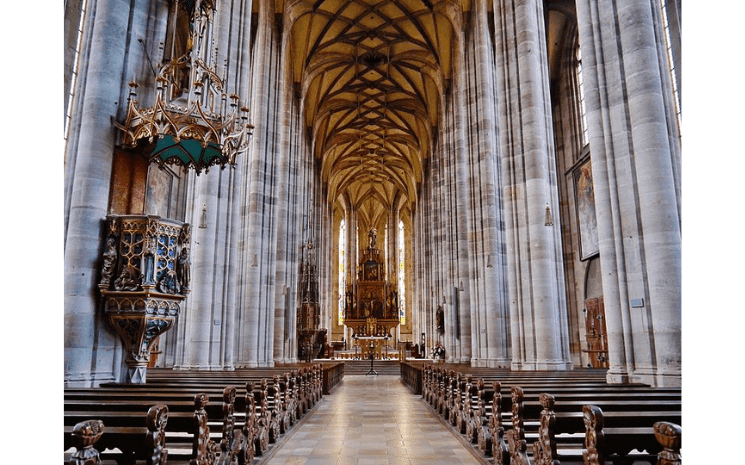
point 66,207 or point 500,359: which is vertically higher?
point 66,207

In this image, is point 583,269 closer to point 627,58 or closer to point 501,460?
point 627,58

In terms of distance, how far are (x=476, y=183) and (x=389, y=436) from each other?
42.4 feet

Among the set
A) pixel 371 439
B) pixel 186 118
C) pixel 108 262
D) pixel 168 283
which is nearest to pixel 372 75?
pixel 186 118

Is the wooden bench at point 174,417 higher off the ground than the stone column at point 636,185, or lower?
lower

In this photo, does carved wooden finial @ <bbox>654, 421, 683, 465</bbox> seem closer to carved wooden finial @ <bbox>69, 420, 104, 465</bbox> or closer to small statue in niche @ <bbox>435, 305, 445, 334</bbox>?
carved wooden finial @ <bbox>69, 420, 104, 465</bbox>

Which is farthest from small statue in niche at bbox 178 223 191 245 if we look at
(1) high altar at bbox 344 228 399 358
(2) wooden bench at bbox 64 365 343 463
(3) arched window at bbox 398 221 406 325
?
(3) arched window at bbox 398 221 406 325

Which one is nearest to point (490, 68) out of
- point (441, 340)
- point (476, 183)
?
point (476, 183)

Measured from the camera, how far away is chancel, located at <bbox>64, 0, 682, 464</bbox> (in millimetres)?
6422

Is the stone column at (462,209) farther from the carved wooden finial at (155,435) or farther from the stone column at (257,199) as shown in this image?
the carved wooden finial at (155,435)

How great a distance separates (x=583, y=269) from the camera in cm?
1772

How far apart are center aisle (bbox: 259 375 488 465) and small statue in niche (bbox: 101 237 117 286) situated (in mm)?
3200

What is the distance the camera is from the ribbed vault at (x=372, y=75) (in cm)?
2442

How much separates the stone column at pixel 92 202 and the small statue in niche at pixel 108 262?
107 millimetres

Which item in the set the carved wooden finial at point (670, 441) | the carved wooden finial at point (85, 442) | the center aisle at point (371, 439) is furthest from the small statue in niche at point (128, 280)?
the carved wooden finial at point (670, 441)
